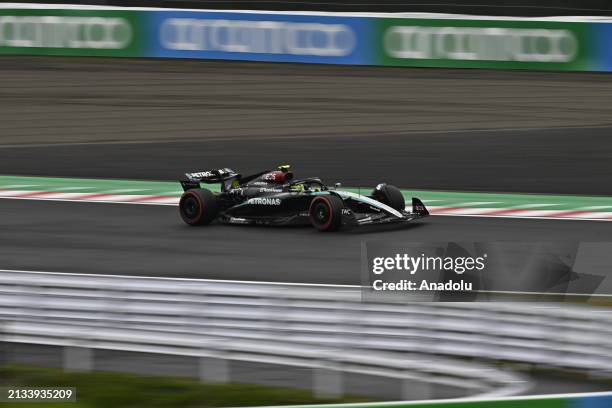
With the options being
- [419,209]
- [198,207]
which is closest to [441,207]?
[419,209]

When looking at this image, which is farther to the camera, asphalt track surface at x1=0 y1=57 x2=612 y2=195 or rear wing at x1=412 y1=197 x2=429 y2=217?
asphalt track surface at x1=0 y1=57 x2=612 y2=195

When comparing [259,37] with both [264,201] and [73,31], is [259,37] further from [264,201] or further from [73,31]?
[264,201]

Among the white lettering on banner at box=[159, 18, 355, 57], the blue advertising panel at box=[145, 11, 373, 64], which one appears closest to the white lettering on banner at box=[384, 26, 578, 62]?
the blue advertising panel at box=[145, 11, 373, 64]

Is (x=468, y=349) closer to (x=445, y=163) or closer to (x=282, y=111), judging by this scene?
(x=445, y=163)

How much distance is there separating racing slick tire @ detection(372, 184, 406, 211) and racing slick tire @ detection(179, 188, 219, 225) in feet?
6.67

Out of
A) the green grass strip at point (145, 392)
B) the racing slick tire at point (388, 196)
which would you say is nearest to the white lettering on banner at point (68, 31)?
the racing slick tire at point (388, 196)

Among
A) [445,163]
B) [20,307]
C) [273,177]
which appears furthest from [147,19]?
[20,307]

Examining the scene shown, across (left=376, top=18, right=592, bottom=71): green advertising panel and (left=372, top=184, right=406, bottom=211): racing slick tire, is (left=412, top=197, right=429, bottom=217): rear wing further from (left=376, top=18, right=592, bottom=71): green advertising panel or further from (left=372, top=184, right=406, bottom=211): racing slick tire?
(left=376, top=18, right=592, bottom=71): green advertising panel

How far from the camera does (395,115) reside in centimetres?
2447

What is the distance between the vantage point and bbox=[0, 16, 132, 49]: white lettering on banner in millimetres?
29072

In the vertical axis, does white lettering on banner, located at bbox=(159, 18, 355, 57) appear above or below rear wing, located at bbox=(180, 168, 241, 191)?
above

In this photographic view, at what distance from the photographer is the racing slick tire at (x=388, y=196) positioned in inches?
612

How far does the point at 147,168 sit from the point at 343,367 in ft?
39.7

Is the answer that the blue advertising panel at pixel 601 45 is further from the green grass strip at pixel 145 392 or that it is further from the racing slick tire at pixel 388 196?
the green grass strip at pixel 145 392
